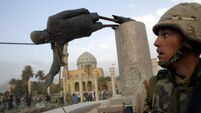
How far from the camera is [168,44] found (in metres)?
1.37

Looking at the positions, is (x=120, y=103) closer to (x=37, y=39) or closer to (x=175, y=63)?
(x=37, y=39)

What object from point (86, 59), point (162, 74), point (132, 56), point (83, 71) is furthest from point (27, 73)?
point (162, 74)

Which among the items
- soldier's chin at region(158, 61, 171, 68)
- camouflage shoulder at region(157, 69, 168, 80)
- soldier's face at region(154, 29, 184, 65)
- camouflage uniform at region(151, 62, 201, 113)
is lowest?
camouflage uniform at region(151, 62, 201, 113)

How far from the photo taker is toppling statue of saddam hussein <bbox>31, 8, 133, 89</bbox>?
17.5 feet

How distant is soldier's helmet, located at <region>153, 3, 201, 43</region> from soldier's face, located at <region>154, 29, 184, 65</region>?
0.04 metres

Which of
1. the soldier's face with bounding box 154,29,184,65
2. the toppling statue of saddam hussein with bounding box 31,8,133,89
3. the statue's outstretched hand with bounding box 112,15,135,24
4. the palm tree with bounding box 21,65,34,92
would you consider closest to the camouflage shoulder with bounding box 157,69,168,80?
the soldier's face with bounding box 154,29,184,65

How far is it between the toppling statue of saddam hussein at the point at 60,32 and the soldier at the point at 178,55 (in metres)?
4.10

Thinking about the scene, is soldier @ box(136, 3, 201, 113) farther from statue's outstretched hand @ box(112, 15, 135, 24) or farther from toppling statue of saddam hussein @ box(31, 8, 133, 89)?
statue's outstretched hand @ box(112, 15, 135, 24)

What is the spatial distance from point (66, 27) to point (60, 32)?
0.15m

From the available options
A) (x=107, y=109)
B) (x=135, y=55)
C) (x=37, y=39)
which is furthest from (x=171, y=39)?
(x=107, y=109)

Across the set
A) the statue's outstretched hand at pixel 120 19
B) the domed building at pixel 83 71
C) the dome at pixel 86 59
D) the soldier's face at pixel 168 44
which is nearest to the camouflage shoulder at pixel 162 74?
the soldier's face at pixel 168 44

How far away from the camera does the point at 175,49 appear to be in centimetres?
136

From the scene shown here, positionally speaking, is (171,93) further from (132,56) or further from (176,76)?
(132,56)

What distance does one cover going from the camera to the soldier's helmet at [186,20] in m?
1.34
